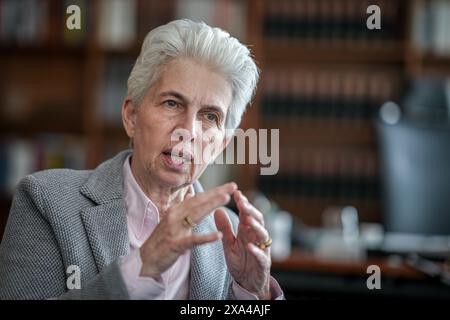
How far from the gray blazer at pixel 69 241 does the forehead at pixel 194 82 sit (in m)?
0.17

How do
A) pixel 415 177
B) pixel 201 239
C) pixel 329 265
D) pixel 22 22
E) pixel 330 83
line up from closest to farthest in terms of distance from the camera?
1. pixel 201 239
2. pixel 329 265
3. pixel 415 177
4. pixel 330 83
5. pixel 22 22

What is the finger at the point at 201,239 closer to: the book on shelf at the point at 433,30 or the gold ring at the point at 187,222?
the gold ring at the point at 187,222

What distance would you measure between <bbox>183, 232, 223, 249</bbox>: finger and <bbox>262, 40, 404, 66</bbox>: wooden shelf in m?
2.77

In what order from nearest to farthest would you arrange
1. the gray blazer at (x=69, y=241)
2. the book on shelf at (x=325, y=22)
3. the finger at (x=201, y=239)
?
the finger at (x=201, y=239), the gray blazer at (x=69, y=241), the book on shelf at (x=325, y=22)

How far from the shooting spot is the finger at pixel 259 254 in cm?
87

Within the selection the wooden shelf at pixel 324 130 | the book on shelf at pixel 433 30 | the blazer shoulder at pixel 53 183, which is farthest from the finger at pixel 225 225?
the book on shelf at pixel 433 30

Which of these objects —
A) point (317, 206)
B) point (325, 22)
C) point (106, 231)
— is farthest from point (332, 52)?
point (106, 231)

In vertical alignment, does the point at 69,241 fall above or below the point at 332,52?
below

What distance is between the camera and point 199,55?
0.93m

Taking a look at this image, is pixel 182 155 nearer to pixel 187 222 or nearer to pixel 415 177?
pixel 187 222

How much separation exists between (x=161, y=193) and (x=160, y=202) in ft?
0.04

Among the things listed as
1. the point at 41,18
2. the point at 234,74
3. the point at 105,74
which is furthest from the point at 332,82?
the point at 234,74

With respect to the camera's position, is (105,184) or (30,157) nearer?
(105,184)
